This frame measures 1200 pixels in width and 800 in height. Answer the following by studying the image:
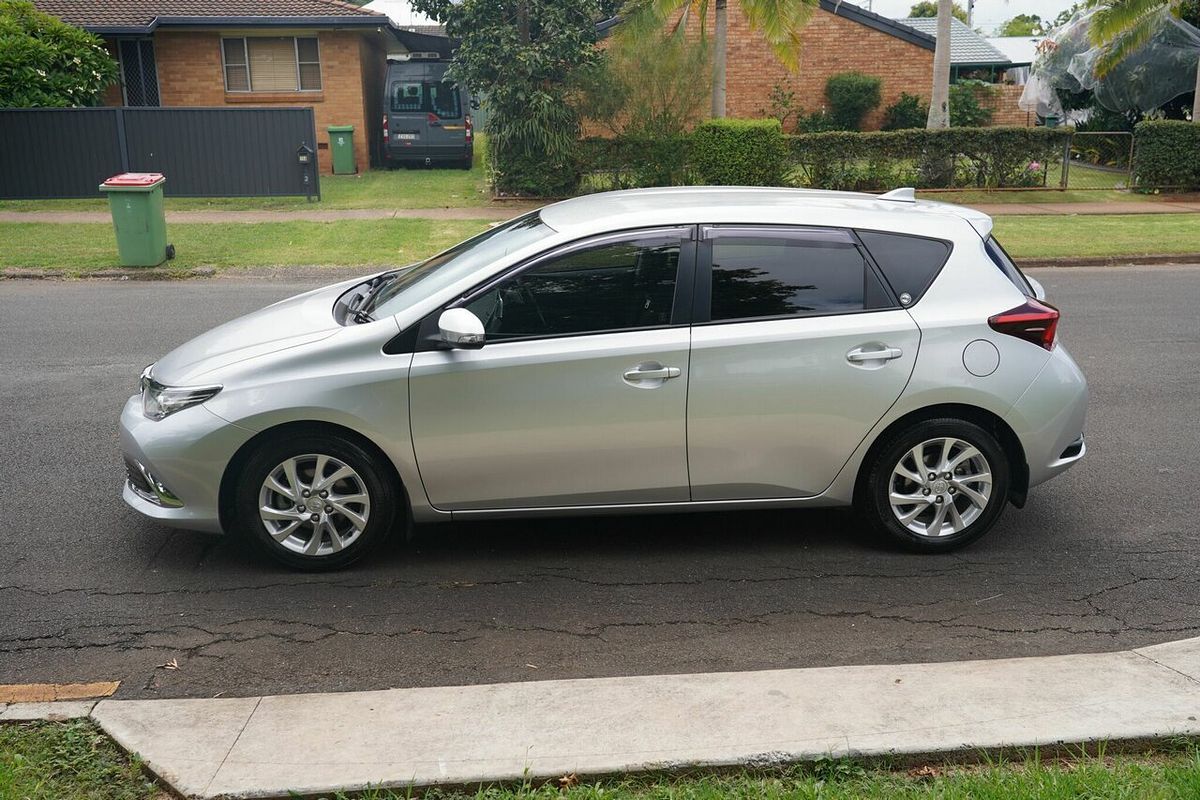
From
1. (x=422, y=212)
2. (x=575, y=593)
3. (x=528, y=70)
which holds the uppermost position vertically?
(x=528, y=70)

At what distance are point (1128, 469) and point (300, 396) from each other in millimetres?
4741

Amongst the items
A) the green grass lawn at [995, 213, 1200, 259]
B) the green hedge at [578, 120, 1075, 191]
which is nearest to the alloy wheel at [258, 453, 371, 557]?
the green grass lawn at [995, 213, 1200, 259]

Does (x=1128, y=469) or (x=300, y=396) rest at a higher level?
(x=300, y=396)

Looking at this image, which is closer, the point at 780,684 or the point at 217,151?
the point at 780,684

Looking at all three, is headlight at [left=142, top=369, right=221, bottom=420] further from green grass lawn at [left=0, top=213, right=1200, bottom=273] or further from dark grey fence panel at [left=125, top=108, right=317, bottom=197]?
dark grey fence panel at [left=125, top=108, right=317, bottom=197]

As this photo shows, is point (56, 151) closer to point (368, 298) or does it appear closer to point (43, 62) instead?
point (43, 62)

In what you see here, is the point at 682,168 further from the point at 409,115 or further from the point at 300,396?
the point at 300,396

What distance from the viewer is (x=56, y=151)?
20.9 meters

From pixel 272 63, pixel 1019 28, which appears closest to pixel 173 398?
pixel 272 63

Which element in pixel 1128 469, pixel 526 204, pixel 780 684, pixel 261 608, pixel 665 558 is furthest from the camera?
pixel 526 204

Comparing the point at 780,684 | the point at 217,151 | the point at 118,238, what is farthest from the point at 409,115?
the point at 780,684

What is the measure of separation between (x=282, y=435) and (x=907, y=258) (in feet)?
9.89

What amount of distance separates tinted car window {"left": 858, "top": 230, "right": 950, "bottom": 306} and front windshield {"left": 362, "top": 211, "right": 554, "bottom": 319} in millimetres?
1552

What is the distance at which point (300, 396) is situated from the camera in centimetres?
519
